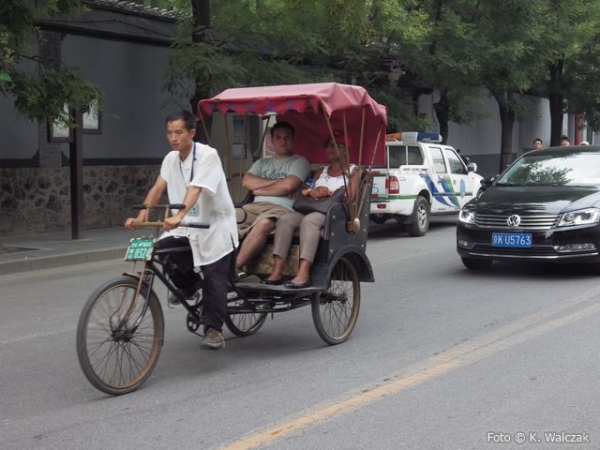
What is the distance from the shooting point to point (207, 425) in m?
5.06

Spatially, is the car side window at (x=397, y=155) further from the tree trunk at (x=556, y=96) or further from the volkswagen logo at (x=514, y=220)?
the tree trunk at (x=556, y=96)

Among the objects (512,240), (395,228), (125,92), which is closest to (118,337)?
(512,240)

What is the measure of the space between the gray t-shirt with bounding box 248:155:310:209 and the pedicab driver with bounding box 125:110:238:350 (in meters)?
1.04

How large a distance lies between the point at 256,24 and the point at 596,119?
65.3ft

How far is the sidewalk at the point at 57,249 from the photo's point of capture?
40.4 feet

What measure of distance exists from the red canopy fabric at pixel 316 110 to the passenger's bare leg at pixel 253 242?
0.92m

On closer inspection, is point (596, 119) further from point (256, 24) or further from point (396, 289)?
point (396, 289)

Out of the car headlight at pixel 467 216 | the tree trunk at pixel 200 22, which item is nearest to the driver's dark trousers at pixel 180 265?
the car headlight at pixel 467 216

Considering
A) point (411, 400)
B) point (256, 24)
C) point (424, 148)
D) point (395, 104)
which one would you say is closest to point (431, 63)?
point (395, 104)

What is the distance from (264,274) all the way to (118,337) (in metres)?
1.67

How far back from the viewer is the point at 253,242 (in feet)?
22.6

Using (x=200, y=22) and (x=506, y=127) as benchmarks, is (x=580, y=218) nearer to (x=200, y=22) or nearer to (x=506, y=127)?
(x=200, y=22)

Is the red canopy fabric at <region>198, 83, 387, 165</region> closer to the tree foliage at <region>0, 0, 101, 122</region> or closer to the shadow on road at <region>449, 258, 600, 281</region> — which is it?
the shadow on road at <region>449, 258, 600, 281</region>

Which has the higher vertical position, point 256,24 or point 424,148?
point 256,24
